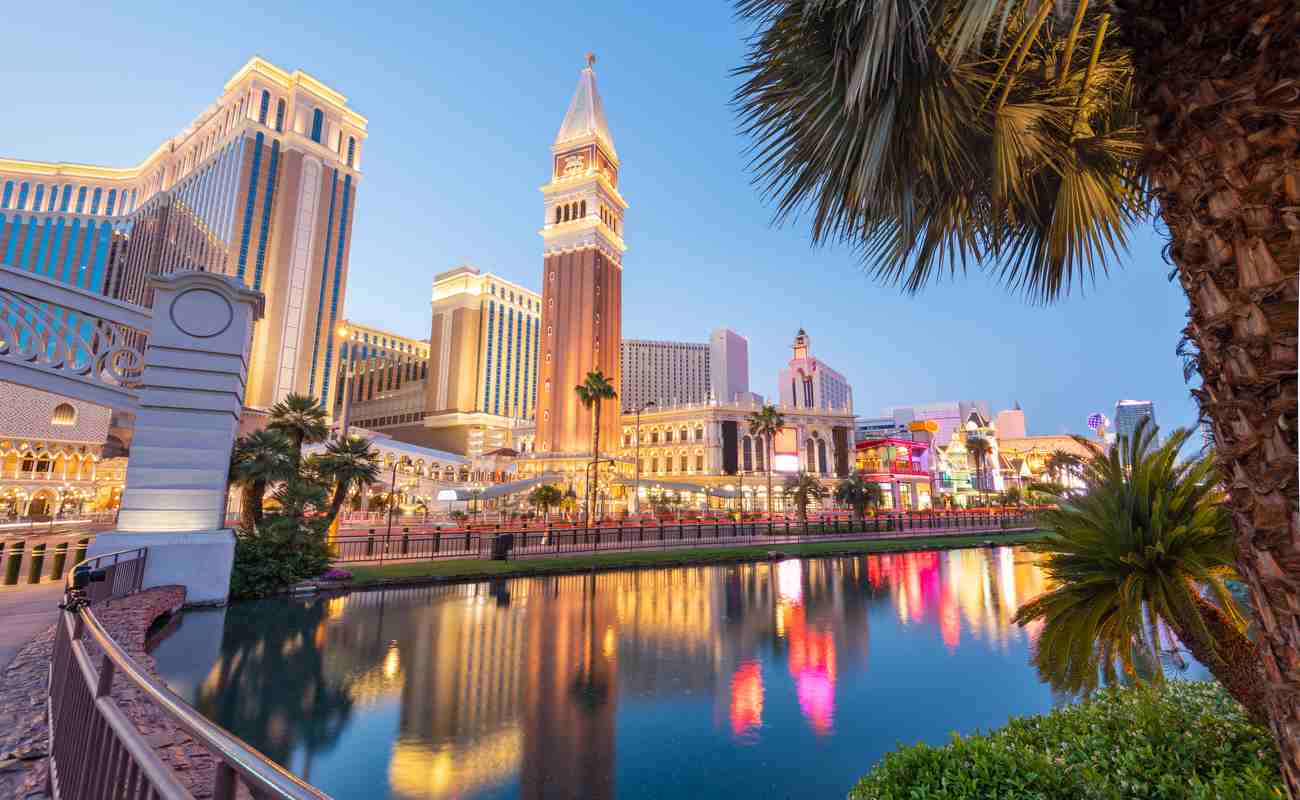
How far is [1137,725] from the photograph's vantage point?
15.8 feet

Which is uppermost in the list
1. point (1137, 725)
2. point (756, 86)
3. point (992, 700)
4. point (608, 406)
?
point (608, 406)

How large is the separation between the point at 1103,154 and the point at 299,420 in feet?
81.5

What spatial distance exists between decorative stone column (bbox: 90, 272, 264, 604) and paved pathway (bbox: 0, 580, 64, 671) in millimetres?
1615

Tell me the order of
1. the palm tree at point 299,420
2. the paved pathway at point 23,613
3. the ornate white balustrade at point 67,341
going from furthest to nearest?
the palm tree at point 299,420 → the ornate white balustrade at point 67,341 → the paved pathway at point 23,613

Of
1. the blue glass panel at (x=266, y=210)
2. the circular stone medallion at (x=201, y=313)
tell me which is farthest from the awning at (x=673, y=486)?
the blue glass panel at (x=266, y=210)

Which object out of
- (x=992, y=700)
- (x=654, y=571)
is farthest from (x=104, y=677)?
(x=654, y=571)

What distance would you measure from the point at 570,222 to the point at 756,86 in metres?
92.9

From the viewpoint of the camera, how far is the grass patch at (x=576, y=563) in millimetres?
18953

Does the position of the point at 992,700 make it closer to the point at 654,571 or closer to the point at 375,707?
the point at 375,707

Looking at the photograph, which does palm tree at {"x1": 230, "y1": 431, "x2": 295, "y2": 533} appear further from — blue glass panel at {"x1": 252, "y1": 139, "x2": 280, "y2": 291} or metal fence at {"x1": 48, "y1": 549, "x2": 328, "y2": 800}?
blue glass panel at {"x1": 252, "y1": 139, "x2": 280, "y2": 291}

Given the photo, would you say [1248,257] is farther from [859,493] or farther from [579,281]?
[579,281]

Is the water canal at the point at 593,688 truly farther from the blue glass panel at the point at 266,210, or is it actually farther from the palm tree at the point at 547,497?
the blue glass panel at the point at 266,210

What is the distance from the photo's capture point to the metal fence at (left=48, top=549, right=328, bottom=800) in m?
1.49

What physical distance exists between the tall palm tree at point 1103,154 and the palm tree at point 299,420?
896 inches
